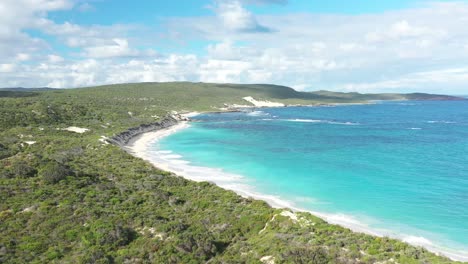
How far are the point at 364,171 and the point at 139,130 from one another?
6087 cm

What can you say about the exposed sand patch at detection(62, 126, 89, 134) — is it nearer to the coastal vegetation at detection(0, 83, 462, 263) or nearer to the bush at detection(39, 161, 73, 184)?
the coastal vegetation at detection(0, 83, 462, 263)

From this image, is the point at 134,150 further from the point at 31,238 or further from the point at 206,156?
the point at 31,238

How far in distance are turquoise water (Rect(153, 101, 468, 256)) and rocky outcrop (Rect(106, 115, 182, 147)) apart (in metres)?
8.04

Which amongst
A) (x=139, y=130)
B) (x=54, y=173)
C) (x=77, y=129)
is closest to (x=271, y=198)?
(x=54, y=173)

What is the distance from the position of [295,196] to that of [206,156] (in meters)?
27.2

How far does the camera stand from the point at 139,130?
92.2 metres

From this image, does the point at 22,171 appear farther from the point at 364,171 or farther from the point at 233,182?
the point at 364,171

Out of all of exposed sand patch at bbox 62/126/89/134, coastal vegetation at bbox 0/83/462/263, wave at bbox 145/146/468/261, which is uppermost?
exposed sand patch at bbox 62/126/89/134

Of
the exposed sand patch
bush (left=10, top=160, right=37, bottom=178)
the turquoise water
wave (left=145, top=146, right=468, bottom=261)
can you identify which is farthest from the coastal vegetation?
the exposed sand patch

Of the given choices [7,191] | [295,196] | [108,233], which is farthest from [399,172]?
[7,191]

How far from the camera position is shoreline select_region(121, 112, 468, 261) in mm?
26375

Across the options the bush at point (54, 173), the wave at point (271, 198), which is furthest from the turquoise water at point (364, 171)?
the bush at point (54, 173)

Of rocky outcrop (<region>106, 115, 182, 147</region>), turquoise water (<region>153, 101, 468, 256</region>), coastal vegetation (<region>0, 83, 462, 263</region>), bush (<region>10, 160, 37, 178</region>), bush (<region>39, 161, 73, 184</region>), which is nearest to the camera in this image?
coastal vegetation (<region>0, 83, 462, 263</region>)

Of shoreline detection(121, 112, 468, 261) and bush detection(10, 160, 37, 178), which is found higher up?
bush detection(10, 160, 37, 178)
